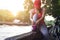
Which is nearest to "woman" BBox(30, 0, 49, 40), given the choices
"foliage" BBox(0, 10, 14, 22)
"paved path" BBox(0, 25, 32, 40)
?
"paved path" BBox(0, 25, 32, 40)

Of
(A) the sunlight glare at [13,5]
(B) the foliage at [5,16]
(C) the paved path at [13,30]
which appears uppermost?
(A) the sunlight glare at [13,5]

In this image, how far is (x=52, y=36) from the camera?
179 cm

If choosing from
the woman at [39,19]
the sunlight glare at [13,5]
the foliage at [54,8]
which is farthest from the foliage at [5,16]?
the foliage at [54,8]

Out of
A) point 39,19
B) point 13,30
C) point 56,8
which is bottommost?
point 13,30

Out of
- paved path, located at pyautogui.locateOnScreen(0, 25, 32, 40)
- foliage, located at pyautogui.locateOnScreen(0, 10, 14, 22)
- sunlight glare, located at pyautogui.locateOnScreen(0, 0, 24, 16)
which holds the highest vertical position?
sunlight glare, located at pyautogui.locateOnScreen(0, 0, 24, 16)

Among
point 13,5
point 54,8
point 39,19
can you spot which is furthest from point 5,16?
→ point 54,8

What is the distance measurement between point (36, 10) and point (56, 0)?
0.24 m

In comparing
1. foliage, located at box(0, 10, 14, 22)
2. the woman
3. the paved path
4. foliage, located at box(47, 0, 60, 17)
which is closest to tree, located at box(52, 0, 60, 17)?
foliage, located at box(47, 0, 60, 17)

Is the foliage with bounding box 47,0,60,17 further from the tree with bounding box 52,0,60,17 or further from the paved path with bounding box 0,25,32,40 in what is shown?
the paved path with bounding box 0,25,32,40

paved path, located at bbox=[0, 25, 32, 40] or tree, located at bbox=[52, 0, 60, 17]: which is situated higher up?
tree, located at bbox=[52, 0, 60, 17]

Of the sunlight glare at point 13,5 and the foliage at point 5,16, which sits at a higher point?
the sunlight glare at point 13,5

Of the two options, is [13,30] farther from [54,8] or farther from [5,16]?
[54,8]

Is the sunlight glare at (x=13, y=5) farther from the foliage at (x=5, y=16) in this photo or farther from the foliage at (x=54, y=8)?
the foliage at (x=54, y=8)

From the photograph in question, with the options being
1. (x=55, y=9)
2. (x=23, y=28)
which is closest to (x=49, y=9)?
(x=55, y=9)
